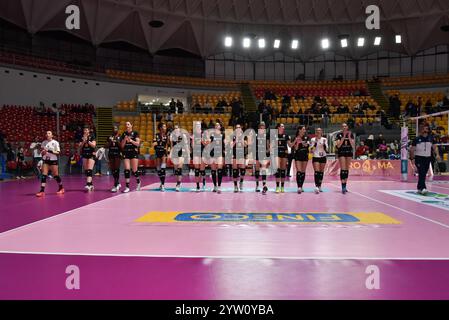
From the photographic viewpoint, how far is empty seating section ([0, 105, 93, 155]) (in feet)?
76.6

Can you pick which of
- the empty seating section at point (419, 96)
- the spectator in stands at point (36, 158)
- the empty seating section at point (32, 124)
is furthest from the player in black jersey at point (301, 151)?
the empty seating section at point (419, 96)

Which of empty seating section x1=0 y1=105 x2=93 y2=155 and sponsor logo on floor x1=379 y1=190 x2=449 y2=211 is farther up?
empty seating section x1=0 y1=105 x2=93 y2=155

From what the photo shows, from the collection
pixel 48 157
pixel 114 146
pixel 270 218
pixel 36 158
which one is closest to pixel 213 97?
pixel 36 158

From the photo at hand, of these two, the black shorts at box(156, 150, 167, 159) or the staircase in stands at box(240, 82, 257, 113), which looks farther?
the staircase in stands at box(240, 82, 257, 113)

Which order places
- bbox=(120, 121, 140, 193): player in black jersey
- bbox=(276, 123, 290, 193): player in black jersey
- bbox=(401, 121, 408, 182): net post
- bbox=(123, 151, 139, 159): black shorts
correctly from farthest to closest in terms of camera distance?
bbox=(401, 121, 408, 182): net post
bbox=(123, 151, 139, 159): black shorts
bbox=(120, 121, 140, 193): player in black jersey
bbox=(276, 123, 290, 193): player in black jersey

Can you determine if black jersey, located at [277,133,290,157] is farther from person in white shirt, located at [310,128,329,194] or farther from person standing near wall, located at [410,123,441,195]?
person standing near wall, located at [410,123,441,195]

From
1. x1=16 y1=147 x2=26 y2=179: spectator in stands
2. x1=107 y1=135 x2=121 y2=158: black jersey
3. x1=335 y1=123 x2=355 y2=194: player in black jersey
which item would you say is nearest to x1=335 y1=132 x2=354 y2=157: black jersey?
x1=335 y1=123 x2=355 y2=194: player in black jersey

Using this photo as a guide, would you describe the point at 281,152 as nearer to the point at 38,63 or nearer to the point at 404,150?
the point at 404,150

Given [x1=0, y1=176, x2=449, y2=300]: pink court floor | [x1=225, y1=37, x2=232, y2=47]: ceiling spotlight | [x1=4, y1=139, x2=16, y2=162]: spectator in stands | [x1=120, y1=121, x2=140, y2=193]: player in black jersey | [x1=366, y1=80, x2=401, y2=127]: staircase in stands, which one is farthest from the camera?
[x1=225, y1=37, x2=232, y2=47]: ceiling spotlight

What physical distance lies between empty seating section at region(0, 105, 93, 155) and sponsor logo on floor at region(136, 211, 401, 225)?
1756 centimetres

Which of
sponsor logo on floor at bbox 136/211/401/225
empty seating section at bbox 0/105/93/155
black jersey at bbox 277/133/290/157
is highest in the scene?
empty seating section at bbox 0/105/93/155

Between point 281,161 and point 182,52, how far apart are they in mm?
30739
